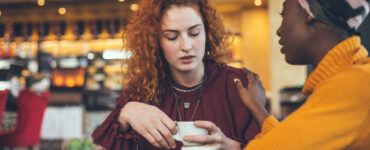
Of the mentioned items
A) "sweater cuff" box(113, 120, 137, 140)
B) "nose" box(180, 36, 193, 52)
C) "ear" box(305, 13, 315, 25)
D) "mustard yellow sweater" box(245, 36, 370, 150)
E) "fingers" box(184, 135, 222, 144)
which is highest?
"ear" box(305, 13, 315, 25)

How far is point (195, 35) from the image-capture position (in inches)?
51.9

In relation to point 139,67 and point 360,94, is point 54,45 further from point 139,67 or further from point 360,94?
point 360,94

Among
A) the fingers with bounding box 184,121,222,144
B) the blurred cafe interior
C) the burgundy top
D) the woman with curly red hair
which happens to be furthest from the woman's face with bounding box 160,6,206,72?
the blurred cafe interior

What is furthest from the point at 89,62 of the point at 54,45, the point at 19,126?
the point at 19,126

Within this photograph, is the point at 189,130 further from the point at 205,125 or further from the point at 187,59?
the point at 187,59

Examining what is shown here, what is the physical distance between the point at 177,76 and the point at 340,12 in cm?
71

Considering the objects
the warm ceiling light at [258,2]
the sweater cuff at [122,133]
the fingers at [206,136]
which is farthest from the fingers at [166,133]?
the warm ceiling light at [258,2]

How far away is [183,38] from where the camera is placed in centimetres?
129

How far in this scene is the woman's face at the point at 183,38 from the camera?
1298mm

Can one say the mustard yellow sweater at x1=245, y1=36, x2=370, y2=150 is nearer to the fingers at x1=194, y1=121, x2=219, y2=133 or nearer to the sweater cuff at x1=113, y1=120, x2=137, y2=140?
the fingers at x1=194, y1=121, x2=219, y2=133

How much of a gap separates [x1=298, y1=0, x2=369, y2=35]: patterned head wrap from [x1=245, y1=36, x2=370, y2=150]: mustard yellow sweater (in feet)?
0.31

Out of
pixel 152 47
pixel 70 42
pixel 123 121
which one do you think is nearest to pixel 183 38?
pixel 152 47

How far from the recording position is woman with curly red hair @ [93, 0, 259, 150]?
1.30 m

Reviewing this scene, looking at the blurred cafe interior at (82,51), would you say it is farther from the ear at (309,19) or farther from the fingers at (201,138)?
the ear at (309,19)
